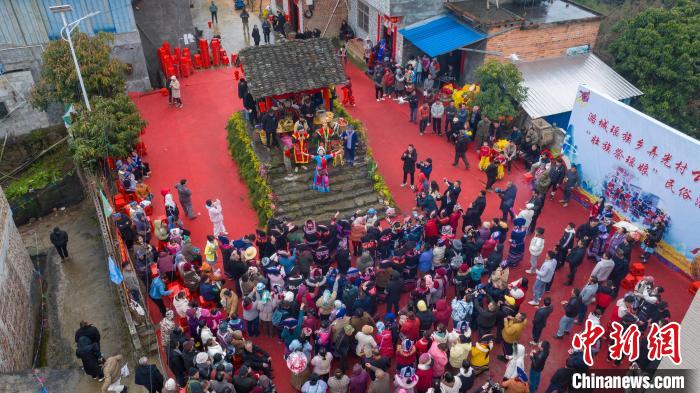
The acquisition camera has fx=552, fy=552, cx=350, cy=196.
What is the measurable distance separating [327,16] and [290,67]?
33.9ft

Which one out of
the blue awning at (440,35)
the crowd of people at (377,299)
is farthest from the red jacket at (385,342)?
the blue awning at (440,35)

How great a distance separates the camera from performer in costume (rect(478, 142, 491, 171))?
16875 mm

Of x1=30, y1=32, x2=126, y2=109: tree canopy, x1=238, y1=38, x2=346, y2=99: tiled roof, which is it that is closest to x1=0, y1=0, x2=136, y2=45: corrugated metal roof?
x1=30, y1=32, x2=126, y2=109: tree canopy

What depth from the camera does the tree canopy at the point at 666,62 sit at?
1811 cm

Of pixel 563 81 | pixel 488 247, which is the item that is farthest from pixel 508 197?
pixel 563 81

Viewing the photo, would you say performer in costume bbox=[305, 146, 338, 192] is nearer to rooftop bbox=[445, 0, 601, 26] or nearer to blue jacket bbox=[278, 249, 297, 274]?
blue jacket bbox=[278, 249, 297, 274]

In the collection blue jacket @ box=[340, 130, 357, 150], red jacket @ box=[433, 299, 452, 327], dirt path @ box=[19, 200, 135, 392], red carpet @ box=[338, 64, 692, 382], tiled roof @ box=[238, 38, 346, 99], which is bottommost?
dirt path @ box=[19, 200, 135, 392]

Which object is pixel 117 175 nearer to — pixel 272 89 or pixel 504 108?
pixel 272 89

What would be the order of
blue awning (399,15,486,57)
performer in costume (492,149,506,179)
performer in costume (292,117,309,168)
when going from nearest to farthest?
1. performer in costume (292,117,309,168)
2. performer in costume (492,149,506,179)
3. blue awning (399,15,486,57)

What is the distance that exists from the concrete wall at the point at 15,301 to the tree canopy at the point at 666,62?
1950 centimetres

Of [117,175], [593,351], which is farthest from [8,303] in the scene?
[593,351]

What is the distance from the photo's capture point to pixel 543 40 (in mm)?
19797

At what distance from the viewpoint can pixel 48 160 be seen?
19641 mm

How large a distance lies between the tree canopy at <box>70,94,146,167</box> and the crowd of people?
2.44 m
